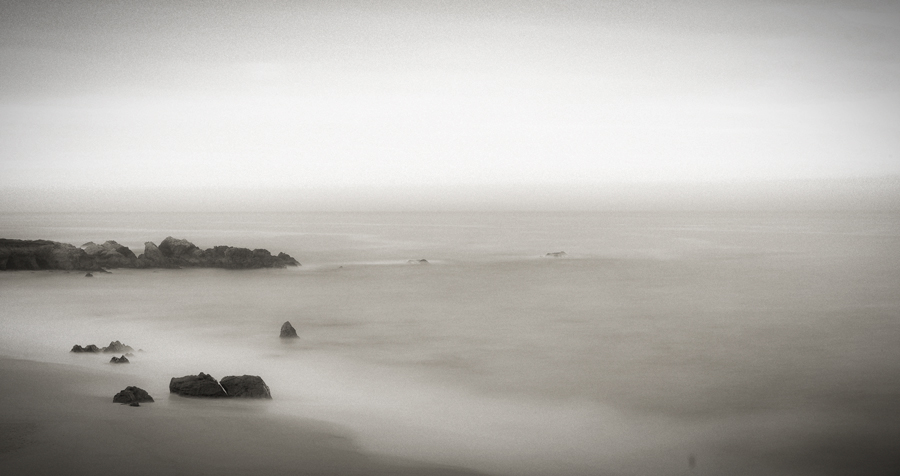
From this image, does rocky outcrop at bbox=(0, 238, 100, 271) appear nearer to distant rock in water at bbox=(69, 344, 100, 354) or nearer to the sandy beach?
distant rock in water at bbox=(69, 344, 100, 354)

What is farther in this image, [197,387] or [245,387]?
[245,387]

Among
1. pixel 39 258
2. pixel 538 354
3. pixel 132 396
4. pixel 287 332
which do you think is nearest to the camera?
pixel 132 396

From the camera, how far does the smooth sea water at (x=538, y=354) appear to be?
7504 millimetres

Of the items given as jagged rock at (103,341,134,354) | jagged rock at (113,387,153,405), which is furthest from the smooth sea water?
jagged rock at (103,341,134,354)

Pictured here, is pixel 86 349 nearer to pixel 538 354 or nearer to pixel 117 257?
pixel 538 354

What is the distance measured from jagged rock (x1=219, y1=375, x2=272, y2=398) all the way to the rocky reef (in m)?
18.7

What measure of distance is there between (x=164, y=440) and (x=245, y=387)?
1.96 meters

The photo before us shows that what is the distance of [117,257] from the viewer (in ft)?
83.3

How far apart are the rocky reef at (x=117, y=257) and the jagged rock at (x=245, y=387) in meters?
18.7

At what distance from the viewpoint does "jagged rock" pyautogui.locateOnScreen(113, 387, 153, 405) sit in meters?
7.79

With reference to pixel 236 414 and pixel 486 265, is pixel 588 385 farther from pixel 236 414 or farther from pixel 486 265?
pixel 486 265

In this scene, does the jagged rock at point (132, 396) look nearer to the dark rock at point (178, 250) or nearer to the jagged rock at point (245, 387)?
the jagged rock at point (245, 387)

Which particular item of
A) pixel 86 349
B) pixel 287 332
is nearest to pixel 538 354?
pixel 287 332

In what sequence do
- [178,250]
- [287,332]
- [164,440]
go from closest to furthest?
[164,440] → [287,332] → [178,250]
